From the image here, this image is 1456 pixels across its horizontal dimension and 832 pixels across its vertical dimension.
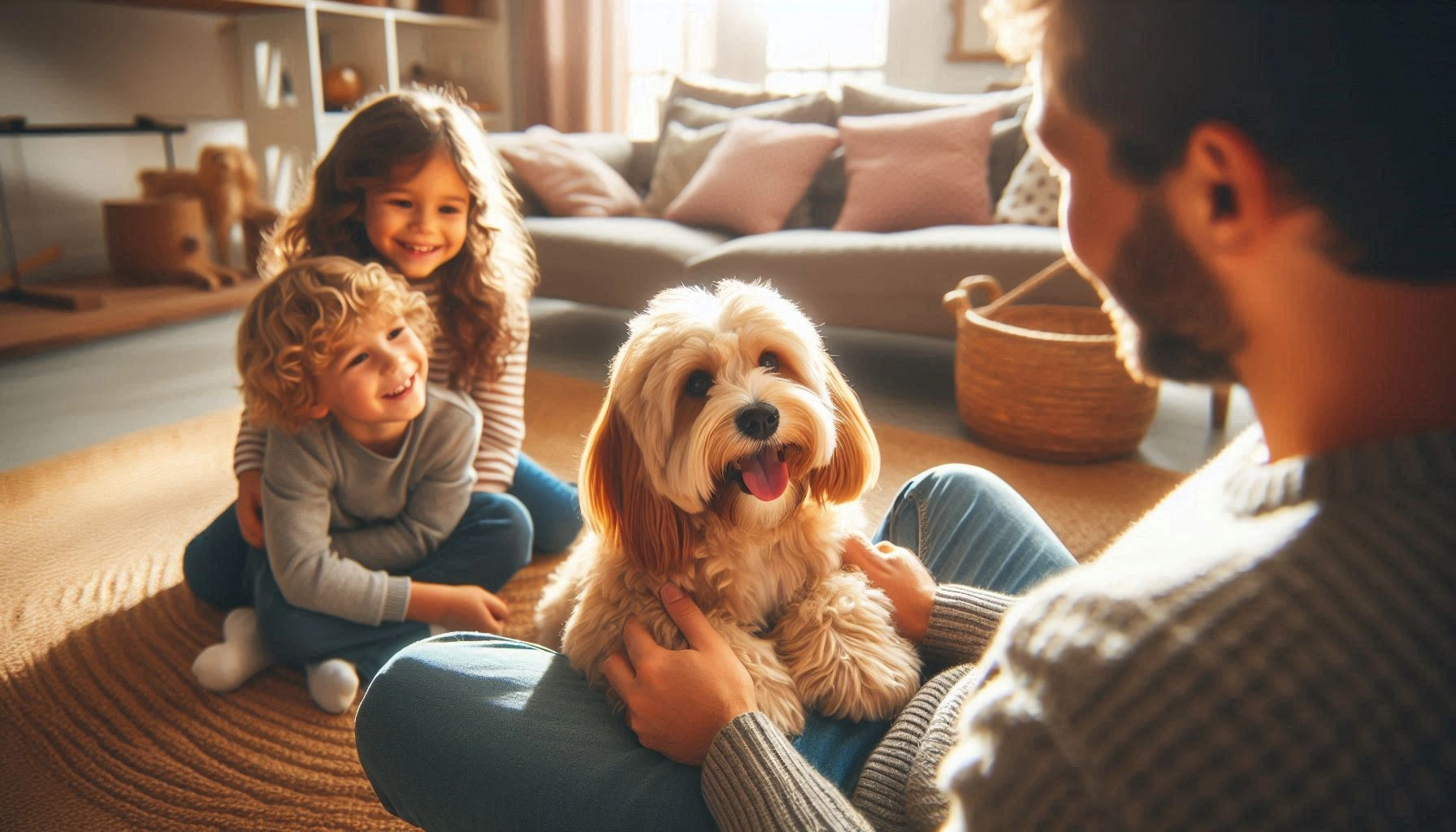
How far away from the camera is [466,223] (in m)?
1.90

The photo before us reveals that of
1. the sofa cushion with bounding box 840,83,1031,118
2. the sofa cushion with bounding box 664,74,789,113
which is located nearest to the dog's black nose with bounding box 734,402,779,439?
the sofa cushion with bounding box 840,83,1031,118

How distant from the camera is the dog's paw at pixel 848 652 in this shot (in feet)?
3.49

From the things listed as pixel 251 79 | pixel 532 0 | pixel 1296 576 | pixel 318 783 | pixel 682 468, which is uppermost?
pixel 532 0

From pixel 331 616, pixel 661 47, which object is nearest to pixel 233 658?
pixel 331 616

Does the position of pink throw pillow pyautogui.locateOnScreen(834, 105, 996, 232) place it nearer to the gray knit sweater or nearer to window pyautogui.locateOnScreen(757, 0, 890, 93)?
window pyautogui.locateOnScreen(757, 0, 890, 93)

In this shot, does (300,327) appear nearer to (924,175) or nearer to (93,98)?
(924,175)

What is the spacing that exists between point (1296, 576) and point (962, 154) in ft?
11.0

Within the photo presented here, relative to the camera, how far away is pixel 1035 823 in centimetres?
45

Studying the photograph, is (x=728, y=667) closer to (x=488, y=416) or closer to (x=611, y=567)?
(x=611, y=567)

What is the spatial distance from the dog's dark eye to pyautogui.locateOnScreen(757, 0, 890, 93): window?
4489 millimetres

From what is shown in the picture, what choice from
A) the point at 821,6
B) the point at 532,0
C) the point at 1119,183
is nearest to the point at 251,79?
the point at 532,0

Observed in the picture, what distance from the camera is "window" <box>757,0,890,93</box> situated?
5.24m

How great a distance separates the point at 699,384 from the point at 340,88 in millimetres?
4524

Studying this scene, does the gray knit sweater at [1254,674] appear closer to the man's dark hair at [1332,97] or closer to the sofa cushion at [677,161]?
the man's dark hair at [1332,97]
